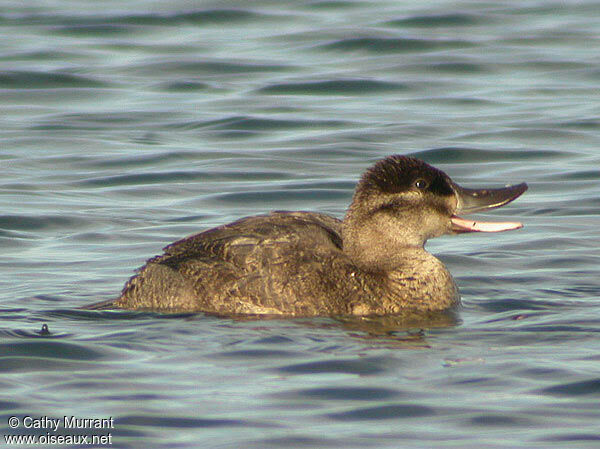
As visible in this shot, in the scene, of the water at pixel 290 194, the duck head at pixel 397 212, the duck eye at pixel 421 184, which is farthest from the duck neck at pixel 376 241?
the water at pixel 290 194

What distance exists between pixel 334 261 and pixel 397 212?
0.49 meters

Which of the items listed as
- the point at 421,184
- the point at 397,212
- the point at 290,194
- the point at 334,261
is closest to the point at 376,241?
the point at 397,212

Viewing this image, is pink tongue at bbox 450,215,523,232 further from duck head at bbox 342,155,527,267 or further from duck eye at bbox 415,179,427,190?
duck eye at bbox 415,179,427,190

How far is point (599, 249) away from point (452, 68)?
7454mm

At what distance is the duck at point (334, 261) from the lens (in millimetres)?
7562

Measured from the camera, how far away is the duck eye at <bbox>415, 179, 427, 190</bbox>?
7793 millimetres

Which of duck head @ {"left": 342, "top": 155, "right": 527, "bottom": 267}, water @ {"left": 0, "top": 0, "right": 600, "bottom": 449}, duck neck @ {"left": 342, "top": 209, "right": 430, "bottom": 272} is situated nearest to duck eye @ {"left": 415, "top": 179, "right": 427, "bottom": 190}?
duck head @ {"left": 342, "top": 155, "right": 527, "bottom": 267}

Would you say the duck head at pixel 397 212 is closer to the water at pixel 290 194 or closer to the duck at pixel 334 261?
the duck at pixel 334 261

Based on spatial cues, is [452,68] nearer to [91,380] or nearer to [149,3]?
[149,3]

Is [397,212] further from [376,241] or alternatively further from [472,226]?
[472,226]

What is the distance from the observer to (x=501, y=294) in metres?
8.30

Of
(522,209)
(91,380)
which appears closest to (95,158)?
(522,209)

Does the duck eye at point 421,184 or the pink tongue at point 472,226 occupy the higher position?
the duck eye at point 421,184

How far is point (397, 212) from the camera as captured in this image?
25.6ft
